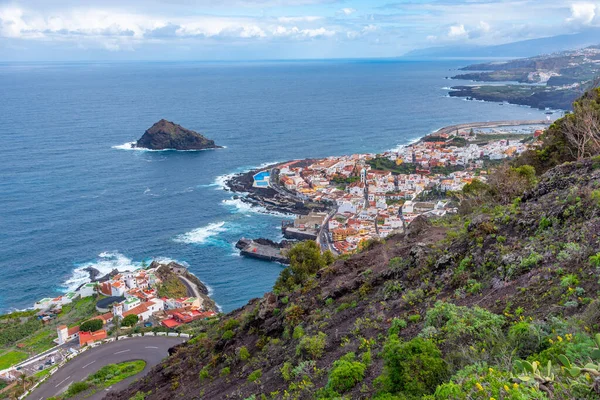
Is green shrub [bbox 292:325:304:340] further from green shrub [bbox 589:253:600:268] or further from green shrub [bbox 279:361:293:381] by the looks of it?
green shrub [bbox 589:253:600:268]

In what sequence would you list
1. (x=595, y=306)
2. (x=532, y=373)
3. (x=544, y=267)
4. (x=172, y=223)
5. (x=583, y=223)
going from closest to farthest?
(x=532, y=373) < (x=595, y=306) < (x=544, y=267) < (x=583, y=223) < (x=172, y=223)

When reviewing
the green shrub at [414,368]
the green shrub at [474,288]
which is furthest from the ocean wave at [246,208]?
the green shrub at [414,368]

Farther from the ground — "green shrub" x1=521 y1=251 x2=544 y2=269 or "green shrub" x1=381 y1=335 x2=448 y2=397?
"green shrub" x1=521 y1=251 x2=544 y2=269

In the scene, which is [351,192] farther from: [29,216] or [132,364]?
[132,364]

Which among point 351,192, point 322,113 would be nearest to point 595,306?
point 351,192

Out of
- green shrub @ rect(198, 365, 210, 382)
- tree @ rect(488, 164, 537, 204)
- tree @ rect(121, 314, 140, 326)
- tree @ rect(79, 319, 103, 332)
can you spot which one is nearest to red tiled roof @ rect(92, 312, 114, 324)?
tree @ rect(121, 314, 140, 326)

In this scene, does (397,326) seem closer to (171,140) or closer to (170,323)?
(170,323)

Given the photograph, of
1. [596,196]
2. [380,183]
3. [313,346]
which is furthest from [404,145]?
[313,346]
